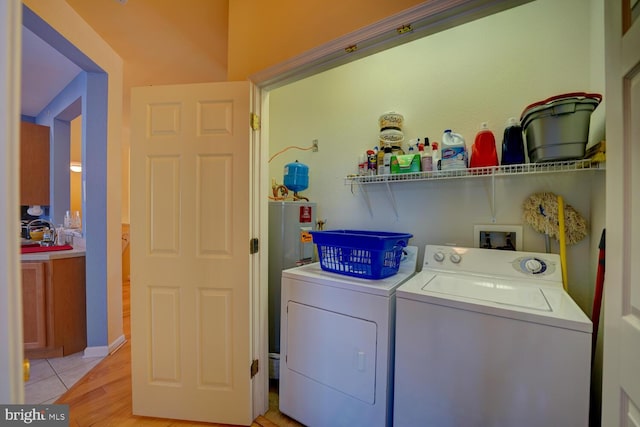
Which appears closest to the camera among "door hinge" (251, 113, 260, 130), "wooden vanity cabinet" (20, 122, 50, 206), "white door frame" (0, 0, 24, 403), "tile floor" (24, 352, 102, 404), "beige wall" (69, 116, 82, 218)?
"white door frame" (0, 0, 24, 403)

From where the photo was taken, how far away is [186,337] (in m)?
1.55

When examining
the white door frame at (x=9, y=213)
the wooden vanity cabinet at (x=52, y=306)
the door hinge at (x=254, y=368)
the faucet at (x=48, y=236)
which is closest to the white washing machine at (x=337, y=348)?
the door hinge at (x=254, y=368)

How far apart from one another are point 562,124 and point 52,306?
3782 millimetres

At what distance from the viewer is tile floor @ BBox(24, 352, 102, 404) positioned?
1.80 meters

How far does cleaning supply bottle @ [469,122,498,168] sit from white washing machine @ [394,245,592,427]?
0.57 meters

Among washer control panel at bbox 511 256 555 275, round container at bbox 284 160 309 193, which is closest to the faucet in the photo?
round container at bbox 284 160 309 193

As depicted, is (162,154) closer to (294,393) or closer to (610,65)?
(294,393)

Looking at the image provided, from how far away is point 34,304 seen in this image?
7.27 ft

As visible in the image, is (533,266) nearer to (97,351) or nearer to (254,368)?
(254,368)

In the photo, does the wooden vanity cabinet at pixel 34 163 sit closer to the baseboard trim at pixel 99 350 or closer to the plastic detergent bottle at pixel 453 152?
the baseboard trim at pixel 99 350

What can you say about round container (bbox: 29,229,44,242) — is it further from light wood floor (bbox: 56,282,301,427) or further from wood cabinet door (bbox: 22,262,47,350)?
light wood floor (bbox: 56,282,301,427)

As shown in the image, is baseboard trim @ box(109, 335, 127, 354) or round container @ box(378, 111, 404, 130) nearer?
round container @ box(378, 111, 404, 130)

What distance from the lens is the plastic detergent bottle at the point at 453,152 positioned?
1562 mm

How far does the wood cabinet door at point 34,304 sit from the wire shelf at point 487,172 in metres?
2.75
